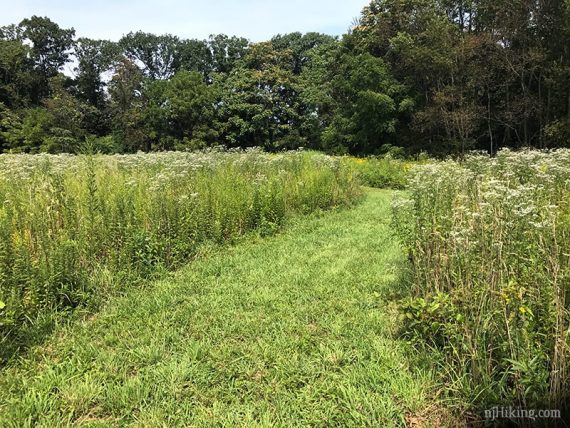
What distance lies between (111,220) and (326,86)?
27003 millimetres

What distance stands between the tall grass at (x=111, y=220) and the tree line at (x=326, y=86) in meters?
3.58

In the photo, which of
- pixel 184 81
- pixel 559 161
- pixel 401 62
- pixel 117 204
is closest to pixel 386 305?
pixel 117 204

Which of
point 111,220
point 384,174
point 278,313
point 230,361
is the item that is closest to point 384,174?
point 384,174

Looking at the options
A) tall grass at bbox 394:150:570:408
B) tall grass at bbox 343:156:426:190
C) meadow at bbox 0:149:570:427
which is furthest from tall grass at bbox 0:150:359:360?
tall grass at bbox 343:156:426:190

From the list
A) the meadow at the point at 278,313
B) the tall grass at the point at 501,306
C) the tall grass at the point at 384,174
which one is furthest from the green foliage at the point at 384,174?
the tall grass at the point at 501,306

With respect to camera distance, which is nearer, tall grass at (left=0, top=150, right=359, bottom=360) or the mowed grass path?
the mowed grass path

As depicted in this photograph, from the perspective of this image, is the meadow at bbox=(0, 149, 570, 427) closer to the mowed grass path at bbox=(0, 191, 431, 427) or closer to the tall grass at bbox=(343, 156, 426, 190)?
the mowed grass path at bbox=(0, 191, 431, 427)

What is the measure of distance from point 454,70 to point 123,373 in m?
21.3

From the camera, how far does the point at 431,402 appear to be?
2.20m

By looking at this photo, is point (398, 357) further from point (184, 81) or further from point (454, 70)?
point (184, 81)

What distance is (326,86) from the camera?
Answer: 29.0 meters

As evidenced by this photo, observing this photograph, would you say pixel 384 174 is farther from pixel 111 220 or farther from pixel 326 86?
pixel 326 86

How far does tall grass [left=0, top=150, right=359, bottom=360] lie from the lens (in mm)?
3232

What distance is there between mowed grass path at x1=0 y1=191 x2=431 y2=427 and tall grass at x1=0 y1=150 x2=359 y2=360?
1.25 ft
